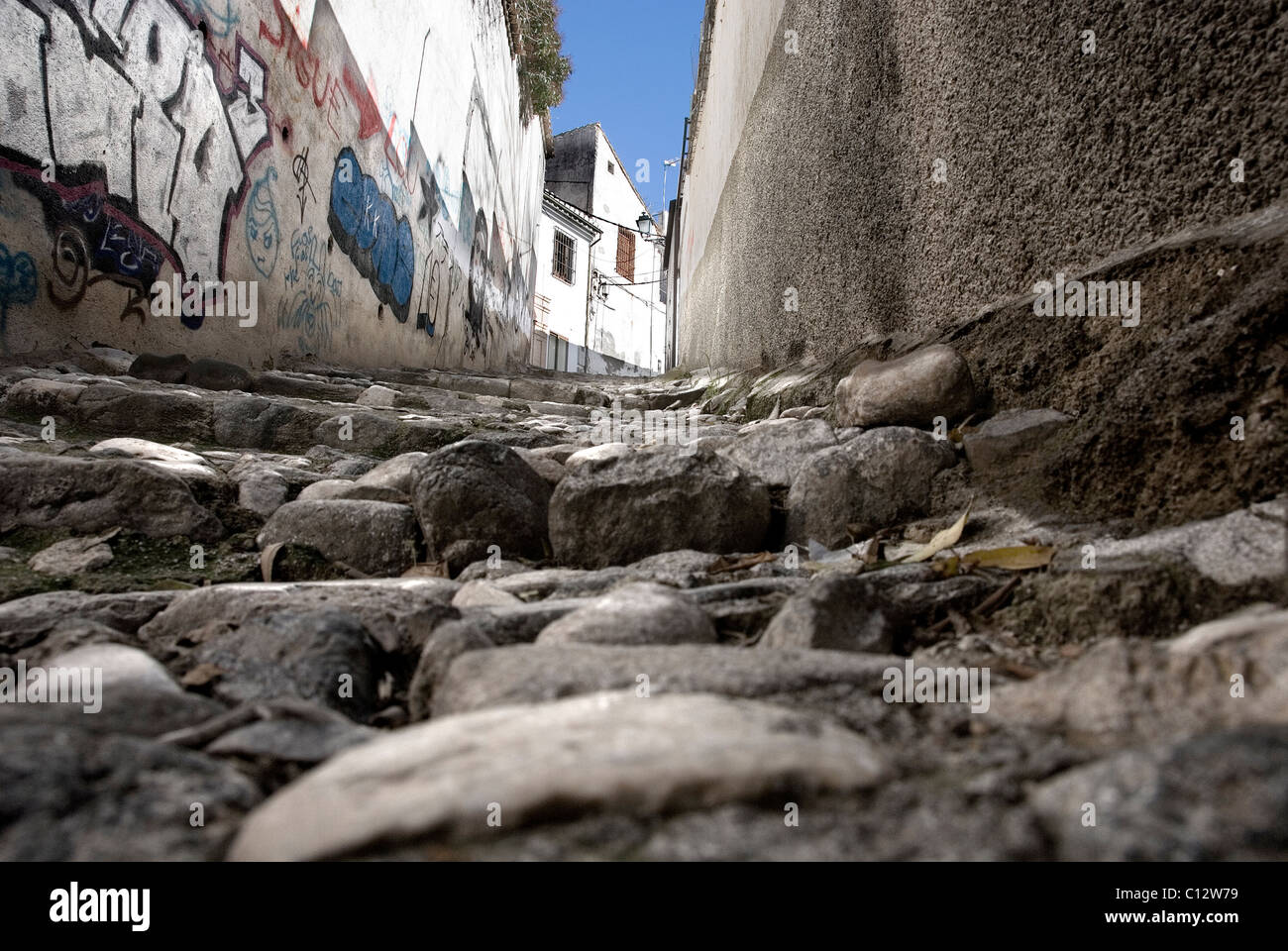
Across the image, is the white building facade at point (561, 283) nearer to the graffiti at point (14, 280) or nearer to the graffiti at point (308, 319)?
the graffiti at point (308, 319)

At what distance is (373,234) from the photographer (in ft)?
20.5

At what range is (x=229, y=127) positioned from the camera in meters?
4.21

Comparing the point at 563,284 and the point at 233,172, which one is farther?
the point at 563,284

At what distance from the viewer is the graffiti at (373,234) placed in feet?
18.4

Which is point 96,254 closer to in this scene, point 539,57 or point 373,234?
point 373,234

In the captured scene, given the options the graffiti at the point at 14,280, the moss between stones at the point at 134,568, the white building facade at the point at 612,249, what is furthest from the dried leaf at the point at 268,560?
the white building facade at the point at 612,249

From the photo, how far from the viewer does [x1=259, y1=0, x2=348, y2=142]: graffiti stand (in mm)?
4590

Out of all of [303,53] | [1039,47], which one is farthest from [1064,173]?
[303,53]

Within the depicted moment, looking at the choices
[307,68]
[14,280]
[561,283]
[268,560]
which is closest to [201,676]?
[268,560]

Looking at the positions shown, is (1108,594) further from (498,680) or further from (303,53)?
(303,53)

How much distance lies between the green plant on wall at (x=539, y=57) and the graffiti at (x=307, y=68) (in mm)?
6648

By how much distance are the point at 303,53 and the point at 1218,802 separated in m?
5.76

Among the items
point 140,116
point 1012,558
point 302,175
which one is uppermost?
point 302,175

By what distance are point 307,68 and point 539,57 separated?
336 inches
